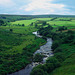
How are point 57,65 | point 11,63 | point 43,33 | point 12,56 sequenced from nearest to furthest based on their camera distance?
point 57,65
point 11,63
point 12,56
point 43,33

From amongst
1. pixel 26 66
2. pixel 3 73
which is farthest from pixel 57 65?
pixel 3 73

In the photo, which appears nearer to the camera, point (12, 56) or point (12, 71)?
point (12, 71)

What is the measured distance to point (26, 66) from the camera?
55438 millimetres

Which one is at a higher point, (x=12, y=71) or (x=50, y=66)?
(x=50, y=66)

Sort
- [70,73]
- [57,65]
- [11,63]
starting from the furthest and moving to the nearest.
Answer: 1. [11,63]
2. [57,65]
3. [70,73]

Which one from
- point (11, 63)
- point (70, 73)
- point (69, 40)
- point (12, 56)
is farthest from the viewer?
point (69, 40)

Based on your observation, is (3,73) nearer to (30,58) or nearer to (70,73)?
(30,58)

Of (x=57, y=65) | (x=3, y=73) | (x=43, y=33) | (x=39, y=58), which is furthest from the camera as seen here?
(x=43, y=33)

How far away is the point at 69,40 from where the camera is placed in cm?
9131

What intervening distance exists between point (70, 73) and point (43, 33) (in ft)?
325

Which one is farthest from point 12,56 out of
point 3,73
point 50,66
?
point 50,66

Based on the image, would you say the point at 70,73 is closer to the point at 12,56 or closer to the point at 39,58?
the point at 39,58

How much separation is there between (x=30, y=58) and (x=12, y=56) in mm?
10302

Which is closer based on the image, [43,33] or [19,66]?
[19,66]
